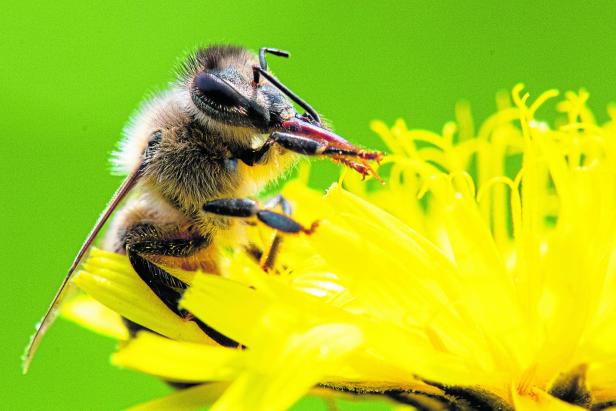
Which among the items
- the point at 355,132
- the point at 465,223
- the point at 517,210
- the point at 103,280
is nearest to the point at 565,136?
the point at 517,210

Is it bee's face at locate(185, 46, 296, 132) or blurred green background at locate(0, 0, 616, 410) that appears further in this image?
blurred green background at locate(0, 0, 616, 410)

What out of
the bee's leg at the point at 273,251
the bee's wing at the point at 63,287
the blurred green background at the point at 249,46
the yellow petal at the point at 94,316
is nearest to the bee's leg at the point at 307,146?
the bee's leg at the point at 273,251

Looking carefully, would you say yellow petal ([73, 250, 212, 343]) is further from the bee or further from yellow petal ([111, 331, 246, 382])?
yellow petal ([111, 331, 246, 382])

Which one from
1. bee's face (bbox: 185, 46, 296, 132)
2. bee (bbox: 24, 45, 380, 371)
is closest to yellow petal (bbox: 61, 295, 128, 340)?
bee (bbox: 24, 45, 380, 371)

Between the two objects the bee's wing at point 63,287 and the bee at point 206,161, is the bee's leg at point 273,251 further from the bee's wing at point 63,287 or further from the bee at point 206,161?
the bee's wing at point 63,287

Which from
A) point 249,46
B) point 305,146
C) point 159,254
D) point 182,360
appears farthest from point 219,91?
point 249,46

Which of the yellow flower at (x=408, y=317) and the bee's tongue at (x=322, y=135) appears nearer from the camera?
the yellow flower at (x=408, y=317)

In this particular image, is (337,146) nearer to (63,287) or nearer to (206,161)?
(206,161)
